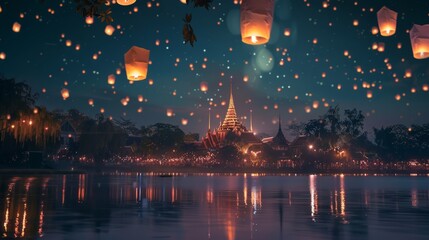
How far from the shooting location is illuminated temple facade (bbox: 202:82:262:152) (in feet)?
358

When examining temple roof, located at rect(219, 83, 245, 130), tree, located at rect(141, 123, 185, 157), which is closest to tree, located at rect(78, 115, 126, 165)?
tree, located at rect(141, 123, 185, 157)

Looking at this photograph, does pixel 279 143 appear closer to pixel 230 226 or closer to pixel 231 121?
pixel 231 121

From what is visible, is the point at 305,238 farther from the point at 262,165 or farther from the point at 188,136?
the point at 188,136

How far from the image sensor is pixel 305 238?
1013 cm

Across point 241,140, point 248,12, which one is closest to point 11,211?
point 248,12

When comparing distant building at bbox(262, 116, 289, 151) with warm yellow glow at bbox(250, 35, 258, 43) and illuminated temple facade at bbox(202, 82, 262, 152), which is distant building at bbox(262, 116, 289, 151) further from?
warm yellow glow at bbox(250, 35, 258, 43)

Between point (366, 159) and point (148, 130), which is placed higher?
point (148, 130)

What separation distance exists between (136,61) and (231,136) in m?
103

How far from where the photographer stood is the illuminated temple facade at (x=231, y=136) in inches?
4296

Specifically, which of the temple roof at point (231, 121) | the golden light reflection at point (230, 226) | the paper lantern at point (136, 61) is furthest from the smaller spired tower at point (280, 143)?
the paper lantern at point (136, 61)

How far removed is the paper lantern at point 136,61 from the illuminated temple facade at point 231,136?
3961 inches

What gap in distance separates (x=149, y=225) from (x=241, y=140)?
100517mm

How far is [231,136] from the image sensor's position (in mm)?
108812

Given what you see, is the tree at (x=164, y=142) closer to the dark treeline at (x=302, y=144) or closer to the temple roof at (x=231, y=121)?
the dark treeline at (x=302, y=144)
